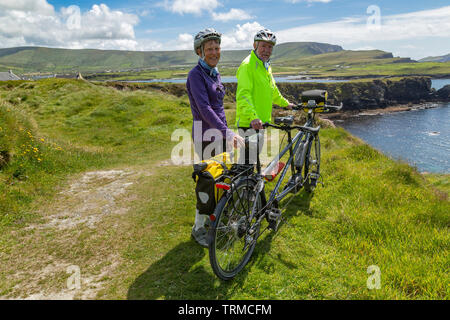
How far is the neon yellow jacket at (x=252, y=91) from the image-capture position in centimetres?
503

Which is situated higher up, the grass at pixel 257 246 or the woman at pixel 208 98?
the woman at pixel 208 98

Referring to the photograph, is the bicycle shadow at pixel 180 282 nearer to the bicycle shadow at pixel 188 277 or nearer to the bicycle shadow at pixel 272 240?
the bicycle shadow at pixel 188 277

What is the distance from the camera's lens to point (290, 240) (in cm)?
517

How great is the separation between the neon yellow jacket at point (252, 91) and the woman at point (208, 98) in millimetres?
503

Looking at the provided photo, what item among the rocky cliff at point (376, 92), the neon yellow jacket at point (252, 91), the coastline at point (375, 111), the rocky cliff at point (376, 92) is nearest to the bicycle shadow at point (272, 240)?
the neon yellow jacket at point (252, 91)

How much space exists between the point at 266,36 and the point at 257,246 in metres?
4.20

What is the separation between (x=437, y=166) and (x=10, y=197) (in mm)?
55094

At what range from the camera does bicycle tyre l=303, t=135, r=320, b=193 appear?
6805 mm

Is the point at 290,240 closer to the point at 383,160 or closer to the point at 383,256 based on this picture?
the point at 383,256

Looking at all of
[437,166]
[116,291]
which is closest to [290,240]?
[116,291]

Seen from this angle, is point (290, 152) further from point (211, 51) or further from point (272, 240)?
point (211, 51)

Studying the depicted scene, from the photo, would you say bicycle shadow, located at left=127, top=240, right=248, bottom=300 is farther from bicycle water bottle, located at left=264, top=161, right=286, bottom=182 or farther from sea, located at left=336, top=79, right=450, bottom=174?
sea, located at left=336, top=79, right=450, bottom=174

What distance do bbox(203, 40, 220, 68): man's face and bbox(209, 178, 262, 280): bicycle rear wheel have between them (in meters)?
2.14

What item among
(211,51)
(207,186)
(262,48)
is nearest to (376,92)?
(262,48)
